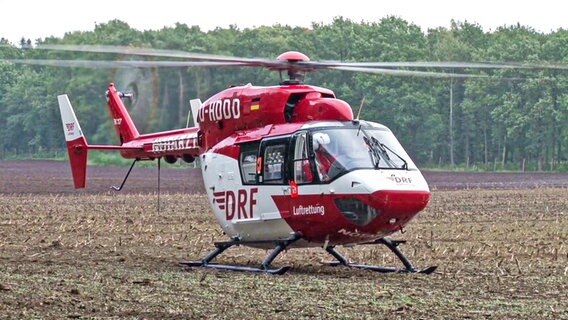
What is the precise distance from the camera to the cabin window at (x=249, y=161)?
17.9 m

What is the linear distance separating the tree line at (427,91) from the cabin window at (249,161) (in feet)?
105

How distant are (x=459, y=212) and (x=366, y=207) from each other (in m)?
14.6

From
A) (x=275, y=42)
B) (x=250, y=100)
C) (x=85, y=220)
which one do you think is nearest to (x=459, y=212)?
(x=85, y=220)

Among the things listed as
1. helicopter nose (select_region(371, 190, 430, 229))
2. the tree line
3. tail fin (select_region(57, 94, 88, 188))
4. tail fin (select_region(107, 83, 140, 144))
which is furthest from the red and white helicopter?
the tree line

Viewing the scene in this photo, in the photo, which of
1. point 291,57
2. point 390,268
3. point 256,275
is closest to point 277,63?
point 291,57

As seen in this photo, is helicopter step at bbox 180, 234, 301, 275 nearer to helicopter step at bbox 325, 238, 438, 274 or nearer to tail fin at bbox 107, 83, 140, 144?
helicopter step at bbox 325, 238, 438, 274

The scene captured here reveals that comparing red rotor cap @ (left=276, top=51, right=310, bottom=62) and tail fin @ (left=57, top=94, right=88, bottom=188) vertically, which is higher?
red rotor cap @ (left=276, top=51, right=310, bottom=62)

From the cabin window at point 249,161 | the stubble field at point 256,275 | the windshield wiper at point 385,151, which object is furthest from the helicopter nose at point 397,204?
the cabin window at point 249,161

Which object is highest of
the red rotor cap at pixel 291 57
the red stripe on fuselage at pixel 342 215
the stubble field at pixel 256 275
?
the red rotor cap at pixel 291 57

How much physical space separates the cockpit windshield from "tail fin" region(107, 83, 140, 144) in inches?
281

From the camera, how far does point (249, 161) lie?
59.2 feet

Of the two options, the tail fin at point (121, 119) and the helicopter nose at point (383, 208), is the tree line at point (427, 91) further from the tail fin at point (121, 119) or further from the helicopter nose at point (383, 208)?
the helicopter nose at point (383, 208)

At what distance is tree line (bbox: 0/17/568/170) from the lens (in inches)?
2387

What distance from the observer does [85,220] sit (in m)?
27.7
